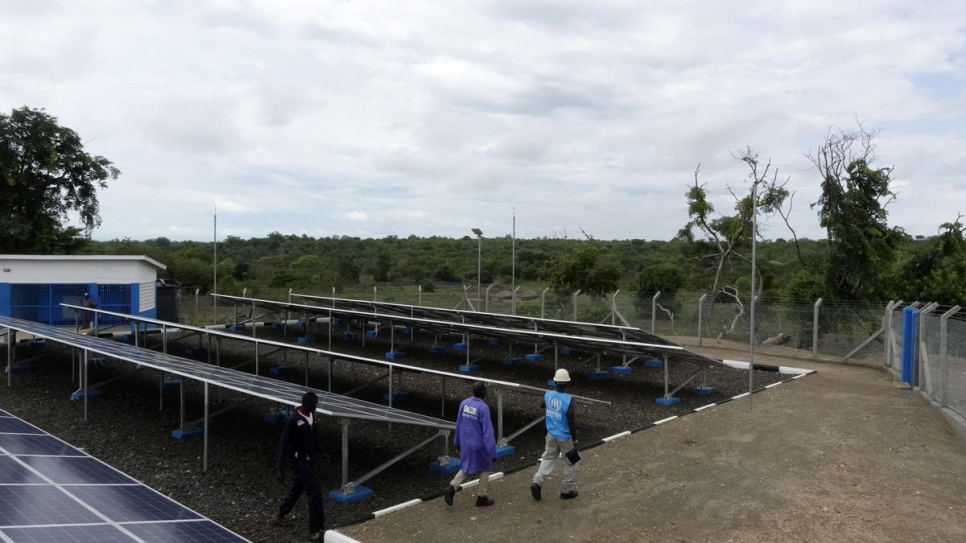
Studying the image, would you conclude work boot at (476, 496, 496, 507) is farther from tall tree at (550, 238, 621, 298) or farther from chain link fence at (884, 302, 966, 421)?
tall tree at (550, 238, 621, 298)

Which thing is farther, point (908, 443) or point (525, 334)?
point (525, 334)

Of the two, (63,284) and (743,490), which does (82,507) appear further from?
(63,284)

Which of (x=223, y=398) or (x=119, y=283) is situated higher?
(x=119, y=283)

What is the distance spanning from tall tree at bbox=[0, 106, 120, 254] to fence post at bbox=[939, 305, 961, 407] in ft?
107

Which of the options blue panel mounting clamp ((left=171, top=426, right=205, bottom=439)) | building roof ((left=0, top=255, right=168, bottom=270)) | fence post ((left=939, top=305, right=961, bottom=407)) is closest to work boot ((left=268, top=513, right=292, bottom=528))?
blue panel mounting clamp ((left=171, top=426, right=205, bottom=439))

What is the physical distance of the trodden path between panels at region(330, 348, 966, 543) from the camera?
6457 mm

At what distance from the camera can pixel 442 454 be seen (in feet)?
29.4

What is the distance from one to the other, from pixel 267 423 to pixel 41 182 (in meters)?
27.3

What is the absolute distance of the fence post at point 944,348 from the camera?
34.6 feet

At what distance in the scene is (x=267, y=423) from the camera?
1067cm

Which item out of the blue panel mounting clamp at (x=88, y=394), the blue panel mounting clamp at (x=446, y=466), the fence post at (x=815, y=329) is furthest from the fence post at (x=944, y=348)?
the blue panel mounting clamp at (x=88, y=394)

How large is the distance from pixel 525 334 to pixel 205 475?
263 inches

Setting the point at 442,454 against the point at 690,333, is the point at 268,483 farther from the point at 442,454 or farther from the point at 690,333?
the point at 690,333

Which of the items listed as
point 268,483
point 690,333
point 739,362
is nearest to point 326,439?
point 268,483
